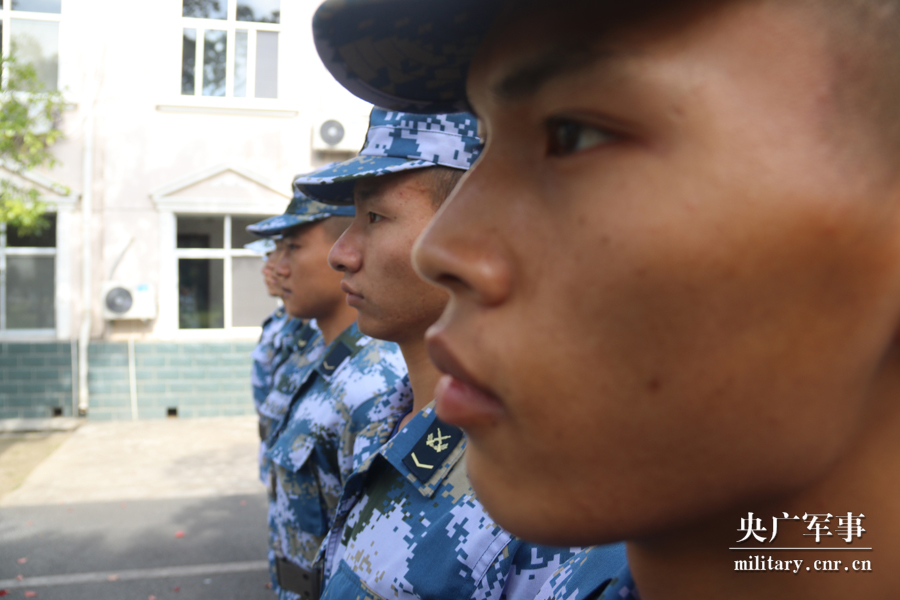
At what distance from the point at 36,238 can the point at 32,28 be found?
2.78 m

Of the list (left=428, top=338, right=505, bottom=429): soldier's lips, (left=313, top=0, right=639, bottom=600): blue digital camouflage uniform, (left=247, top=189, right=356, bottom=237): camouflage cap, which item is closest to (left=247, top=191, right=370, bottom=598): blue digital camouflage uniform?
(left=247, top=189, right=356, bottom=237): camouflage cap

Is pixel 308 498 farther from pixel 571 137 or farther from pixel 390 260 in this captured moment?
pixel 571 137

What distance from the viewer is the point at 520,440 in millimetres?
580

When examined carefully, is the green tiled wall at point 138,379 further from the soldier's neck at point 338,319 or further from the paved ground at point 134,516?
the soldier's neck at point 338,319

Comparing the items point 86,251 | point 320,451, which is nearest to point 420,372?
point 320,451

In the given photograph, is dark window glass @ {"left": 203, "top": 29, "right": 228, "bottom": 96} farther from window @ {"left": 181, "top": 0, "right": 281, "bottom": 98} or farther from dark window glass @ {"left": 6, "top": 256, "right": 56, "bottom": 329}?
dark window glass @ {"left": 6, "top": 256, "right": 56, "bottom": 329}

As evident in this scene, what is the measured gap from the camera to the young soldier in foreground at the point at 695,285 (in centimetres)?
50

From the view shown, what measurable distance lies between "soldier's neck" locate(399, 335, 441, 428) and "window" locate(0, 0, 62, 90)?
9289 millimetres

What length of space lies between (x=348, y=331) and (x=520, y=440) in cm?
271

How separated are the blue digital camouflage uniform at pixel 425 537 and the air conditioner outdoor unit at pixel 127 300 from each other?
8095mm

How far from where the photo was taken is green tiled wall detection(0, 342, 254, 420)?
9102mm

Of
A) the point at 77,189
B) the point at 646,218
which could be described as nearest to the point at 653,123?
the point at 646,218

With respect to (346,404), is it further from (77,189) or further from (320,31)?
(77,189)

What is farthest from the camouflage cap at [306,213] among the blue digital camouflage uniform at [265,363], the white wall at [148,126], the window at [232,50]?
the window at [232,50]
